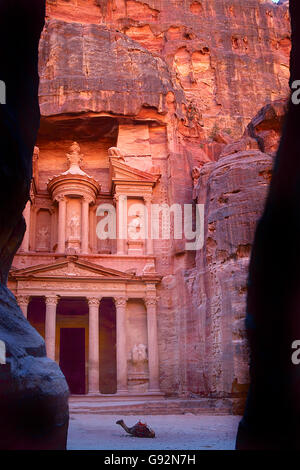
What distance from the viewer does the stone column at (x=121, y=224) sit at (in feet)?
93.4

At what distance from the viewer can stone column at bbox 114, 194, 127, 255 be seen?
28.5 m

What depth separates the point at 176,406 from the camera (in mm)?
18797

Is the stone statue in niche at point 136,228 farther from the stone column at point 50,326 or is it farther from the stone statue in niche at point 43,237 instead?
the stone column at point 50,326

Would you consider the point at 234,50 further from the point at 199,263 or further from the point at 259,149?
the point at 199,263

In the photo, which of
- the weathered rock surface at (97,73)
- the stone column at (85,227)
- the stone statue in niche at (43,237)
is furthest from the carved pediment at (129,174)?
the stone statue in niche at (43,237)

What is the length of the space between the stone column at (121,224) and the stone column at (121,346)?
356 centimetres

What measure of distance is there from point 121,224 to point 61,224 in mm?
3430

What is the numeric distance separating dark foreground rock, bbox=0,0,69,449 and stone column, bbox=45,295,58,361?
1851 centimetres

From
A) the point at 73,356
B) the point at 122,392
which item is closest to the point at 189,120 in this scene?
the point at 73,356

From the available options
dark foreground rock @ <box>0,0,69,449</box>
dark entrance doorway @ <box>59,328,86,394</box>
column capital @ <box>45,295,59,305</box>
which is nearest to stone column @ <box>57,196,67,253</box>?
column capital @ <box>45,295,59,305</box>

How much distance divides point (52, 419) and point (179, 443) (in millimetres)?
5490

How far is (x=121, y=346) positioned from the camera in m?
25.0

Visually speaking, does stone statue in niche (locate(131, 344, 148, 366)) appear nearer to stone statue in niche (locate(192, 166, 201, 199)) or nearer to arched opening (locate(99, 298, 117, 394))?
arched opening (locate(99, 298, 117, 394))
